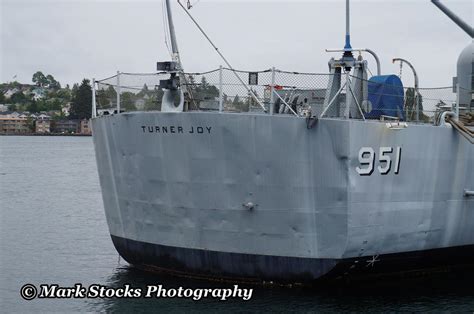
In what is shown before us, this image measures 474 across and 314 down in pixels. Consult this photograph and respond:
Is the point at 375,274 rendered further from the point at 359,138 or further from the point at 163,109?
the point at 163,109

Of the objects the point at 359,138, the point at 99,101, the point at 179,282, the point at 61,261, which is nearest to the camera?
the point at 359,138

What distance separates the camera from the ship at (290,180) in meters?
17.7

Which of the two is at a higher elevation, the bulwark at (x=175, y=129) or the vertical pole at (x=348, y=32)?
the vertical pole at (x=348, y=32)

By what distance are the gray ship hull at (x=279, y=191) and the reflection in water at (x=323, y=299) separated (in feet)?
1.34

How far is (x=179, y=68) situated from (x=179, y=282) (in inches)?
206

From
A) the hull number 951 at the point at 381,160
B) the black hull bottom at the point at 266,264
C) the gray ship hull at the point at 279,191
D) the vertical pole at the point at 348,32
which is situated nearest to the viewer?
the gray ship hull at the point at 279,191

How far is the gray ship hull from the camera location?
17688 mm

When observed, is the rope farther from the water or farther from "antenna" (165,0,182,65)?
"antenna" (165,0,182,65)

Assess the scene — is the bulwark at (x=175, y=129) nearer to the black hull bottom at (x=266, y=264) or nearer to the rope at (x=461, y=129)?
the black hull bottom at (x=266, y=264)

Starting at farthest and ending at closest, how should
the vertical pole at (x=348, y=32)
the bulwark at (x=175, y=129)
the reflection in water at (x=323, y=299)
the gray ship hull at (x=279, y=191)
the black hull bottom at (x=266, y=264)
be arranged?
the vertical pole at (x=348, y=32) → the black hull bottom at (x=266, y=264) → the bulwark at (x=175, y=129) → the reflection in water at (x=323, y=299) → the gray ship hull at (x=279, y=191)

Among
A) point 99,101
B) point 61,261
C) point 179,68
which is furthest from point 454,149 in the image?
point 61,261

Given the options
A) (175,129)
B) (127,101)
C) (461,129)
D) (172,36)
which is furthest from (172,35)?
(461,129)

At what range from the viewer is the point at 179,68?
1939cm

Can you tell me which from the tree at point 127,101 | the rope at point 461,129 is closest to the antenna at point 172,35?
the tree at point 127,101
